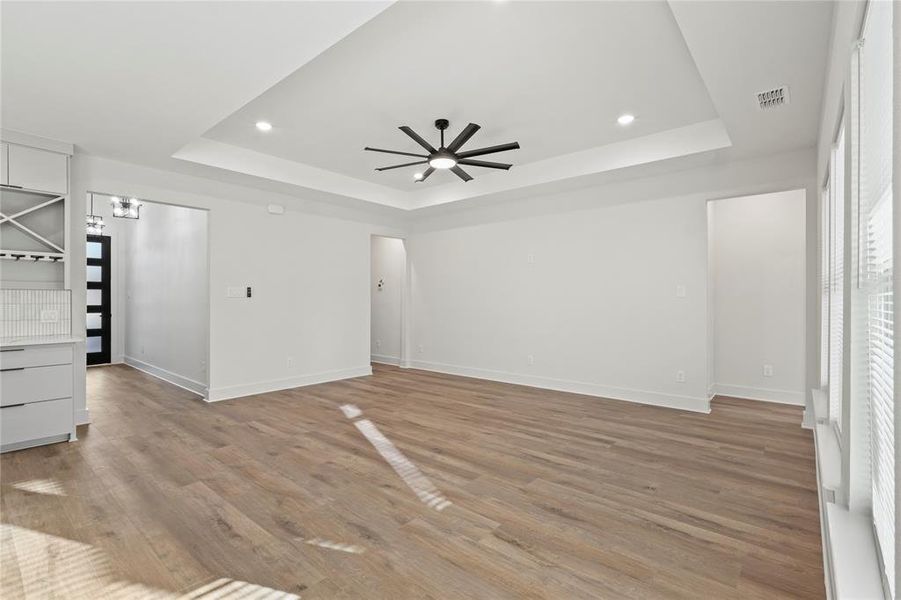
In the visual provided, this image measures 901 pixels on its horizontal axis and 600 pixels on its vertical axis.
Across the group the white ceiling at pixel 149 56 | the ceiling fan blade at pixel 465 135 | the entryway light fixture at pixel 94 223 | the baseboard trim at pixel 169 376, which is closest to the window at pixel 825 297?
the ceiling fan blade at pixel 465 135

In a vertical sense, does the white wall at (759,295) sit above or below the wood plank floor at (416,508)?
above

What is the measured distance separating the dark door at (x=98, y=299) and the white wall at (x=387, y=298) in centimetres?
484

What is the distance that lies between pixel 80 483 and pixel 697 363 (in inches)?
219

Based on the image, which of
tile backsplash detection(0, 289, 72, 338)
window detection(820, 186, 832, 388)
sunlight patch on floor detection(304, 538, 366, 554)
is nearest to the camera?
sunlight patch on floor detection(304, 538, 366, 554)

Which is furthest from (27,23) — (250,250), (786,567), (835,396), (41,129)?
(835,396)

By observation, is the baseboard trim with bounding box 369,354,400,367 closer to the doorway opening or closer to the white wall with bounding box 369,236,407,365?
the white wall with bounding box 369,236,407,365

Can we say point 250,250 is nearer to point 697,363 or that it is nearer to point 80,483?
point 80,483

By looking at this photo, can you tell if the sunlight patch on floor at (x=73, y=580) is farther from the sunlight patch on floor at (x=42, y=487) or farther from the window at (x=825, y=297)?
the window at (x=825, y=297)

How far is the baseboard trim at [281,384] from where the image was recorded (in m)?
5.31

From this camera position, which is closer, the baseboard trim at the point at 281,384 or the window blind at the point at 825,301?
the window blind at the point at 825,301

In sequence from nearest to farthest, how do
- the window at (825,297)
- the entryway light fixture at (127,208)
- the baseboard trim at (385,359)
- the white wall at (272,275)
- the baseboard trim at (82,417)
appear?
the window at (825,297), the baseboard trim at (82,417), the white wall at (272,275), the entryway light fixture at (127,208), the baseboard trim at (385,359)

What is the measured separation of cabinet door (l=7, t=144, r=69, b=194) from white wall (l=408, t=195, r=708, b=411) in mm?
4749

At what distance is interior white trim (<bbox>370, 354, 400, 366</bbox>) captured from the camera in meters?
8.16

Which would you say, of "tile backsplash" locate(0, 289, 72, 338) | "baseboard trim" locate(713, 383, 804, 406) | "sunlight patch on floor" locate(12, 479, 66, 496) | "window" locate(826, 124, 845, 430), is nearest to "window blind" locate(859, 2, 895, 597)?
"window" locate(826, 124, 845, 430)
